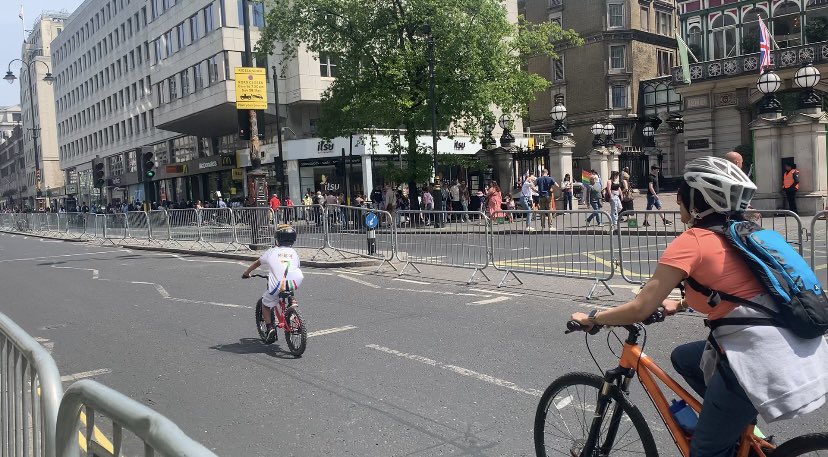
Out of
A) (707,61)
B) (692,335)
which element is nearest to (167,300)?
(692,335)

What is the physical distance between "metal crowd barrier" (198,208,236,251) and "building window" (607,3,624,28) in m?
42.5

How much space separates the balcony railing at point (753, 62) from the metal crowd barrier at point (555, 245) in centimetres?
2586

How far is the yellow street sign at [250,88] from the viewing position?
18500mm

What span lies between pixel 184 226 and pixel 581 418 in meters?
20.4

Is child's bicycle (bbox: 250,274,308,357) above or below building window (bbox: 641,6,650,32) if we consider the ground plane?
below

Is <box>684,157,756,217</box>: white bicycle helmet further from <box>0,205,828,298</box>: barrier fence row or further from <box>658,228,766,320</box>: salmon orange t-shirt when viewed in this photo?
<box>0,205,828,298</box>: barrier fence row

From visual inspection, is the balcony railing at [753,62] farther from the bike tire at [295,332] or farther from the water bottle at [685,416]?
the water bottle at [685,416]

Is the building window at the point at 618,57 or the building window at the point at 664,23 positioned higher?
the building window at the point at 664,23

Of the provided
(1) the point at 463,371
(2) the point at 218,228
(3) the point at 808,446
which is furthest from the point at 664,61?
(3) the point at 808,446

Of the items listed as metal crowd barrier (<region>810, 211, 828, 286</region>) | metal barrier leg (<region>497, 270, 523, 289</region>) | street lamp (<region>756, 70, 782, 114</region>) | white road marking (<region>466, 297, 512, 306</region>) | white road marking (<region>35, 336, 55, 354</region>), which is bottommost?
white road marking (<region>466, 297, 512, 306</region>)

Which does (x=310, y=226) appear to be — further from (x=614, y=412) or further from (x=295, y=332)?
(x=614, y=412)

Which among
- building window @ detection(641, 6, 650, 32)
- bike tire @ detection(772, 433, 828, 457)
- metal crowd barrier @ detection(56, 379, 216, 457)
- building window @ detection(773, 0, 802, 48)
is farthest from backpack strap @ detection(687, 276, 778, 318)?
building window @ detection(641, 6, 650, 32)

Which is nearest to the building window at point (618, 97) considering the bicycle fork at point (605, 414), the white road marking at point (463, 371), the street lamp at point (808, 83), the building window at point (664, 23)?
the building window at point (664, 23)

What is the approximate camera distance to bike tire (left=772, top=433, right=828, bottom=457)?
107 inches
